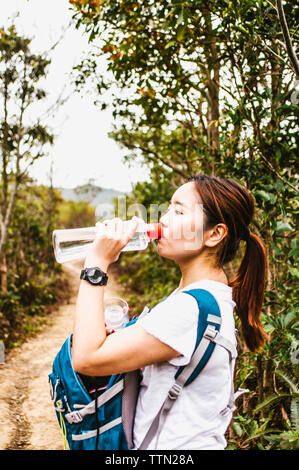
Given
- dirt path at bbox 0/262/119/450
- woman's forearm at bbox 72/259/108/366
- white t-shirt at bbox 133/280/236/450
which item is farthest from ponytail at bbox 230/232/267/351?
dirt path at bbox 0/262/119/450

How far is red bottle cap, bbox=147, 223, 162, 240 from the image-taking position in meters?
1.28

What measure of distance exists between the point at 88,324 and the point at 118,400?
0.79ft

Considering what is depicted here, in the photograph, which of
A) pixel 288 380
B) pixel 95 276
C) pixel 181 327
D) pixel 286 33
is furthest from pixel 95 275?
pixel 288 380

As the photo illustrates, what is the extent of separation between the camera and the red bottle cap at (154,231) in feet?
4.18

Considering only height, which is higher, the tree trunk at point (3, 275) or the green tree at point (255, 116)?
the green tree at point (255, 116)

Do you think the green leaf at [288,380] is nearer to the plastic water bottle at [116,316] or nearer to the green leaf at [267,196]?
the green leaf at [267,196]

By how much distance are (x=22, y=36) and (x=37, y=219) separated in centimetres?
511

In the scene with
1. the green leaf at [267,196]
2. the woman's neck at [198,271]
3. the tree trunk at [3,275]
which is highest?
the green leaf at [267,196]

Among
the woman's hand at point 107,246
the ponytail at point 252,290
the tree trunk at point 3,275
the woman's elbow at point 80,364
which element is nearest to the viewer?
the woman's elbow at point 80,364

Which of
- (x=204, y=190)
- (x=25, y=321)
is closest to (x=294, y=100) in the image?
(x=204, y=190)

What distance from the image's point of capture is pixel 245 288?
1.45 meters

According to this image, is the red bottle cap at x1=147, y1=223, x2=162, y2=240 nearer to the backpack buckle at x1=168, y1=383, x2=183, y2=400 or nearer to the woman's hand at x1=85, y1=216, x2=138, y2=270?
the woman's hand at x1=85, y1=216, x2=138, y2=270

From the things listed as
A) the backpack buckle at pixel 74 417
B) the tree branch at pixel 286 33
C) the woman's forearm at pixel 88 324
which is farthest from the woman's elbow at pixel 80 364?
the tree branch at pixel 286 33

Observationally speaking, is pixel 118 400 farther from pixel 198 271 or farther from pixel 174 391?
pixel 198 271
